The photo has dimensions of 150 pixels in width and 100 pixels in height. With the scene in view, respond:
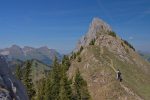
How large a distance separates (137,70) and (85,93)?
42.2m

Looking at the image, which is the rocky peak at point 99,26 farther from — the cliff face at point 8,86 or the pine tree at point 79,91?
the cliff face at point 8,86

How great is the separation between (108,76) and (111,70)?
409cm

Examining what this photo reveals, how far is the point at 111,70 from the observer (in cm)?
10975

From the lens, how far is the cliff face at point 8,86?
26602 mm

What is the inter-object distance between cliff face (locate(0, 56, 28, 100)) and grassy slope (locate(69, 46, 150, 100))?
69630mm

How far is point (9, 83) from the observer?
29.4 m

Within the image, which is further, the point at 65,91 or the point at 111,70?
the point at 111,70

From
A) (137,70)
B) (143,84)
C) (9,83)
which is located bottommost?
(9,83)

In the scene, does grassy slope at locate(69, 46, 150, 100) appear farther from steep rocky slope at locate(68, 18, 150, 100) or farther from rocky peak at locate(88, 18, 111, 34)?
rocky peak at locate(88, 18, 111, 34)

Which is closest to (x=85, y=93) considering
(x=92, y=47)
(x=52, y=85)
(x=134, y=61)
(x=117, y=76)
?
(x=52, y=85)

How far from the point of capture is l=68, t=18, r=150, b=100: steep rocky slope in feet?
331

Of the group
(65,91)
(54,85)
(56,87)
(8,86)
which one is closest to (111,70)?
(54,85)

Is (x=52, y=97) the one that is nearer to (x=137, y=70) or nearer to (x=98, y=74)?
(x=98, y=74)

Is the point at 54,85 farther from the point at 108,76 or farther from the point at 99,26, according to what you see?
the point at 99,26
